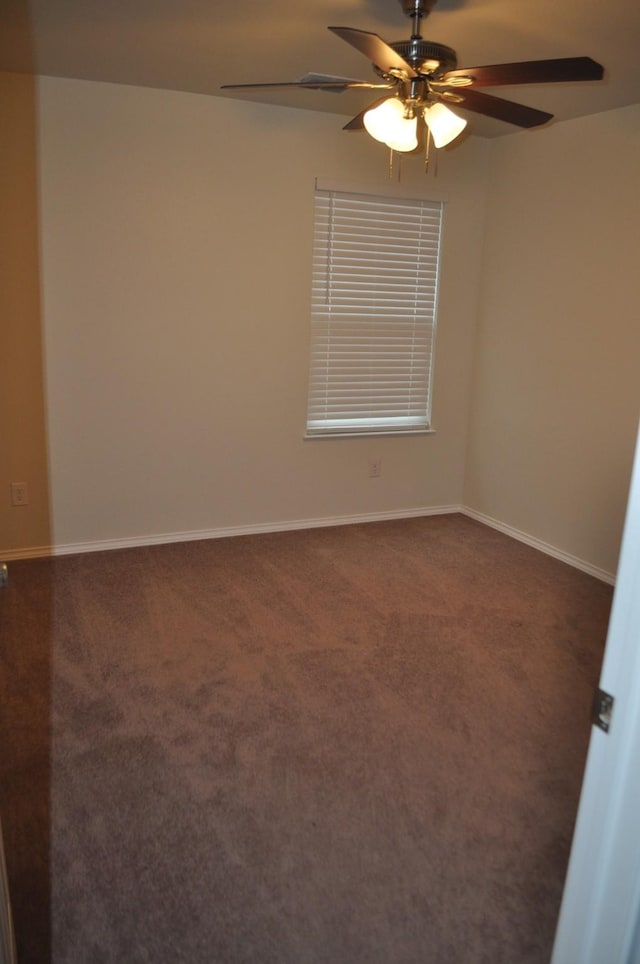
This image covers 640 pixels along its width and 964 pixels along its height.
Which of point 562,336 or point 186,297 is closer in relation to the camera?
point 186,297

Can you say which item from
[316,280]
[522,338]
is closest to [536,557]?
[522,338]

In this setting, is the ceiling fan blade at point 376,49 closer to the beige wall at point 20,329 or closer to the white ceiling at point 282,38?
the white ceiling at point 282,38

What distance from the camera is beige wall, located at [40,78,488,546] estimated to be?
3.72 meters

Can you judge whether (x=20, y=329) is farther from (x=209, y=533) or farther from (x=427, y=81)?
(x=427, y=81)

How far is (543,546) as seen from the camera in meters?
4.39

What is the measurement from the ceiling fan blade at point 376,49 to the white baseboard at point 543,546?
2.79m

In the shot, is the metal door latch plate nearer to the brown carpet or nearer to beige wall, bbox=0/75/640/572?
the brown carpet

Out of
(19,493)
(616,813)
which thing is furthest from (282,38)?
(616,813)

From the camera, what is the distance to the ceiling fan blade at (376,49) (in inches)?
77.4

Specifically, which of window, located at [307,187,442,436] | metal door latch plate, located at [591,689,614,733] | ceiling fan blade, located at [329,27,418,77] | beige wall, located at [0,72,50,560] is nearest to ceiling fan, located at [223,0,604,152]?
ceiling fan blade, located at [329,27,418,77]

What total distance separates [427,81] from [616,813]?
7.53 ft

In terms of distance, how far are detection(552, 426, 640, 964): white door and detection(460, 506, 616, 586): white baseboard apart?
3125 millimetres

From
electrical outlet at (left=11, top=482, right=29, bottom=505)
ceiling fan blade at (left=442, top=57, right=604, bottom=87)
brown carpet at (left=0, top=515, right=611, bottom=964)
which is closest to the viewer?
brown carpet at (left=0, top=515, right=611, bottom=964)

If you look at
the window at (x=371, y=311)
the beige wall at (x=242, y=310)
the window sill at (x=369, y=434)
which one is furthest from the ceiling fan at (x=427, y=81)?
the window sill at (x=369, y=434)
